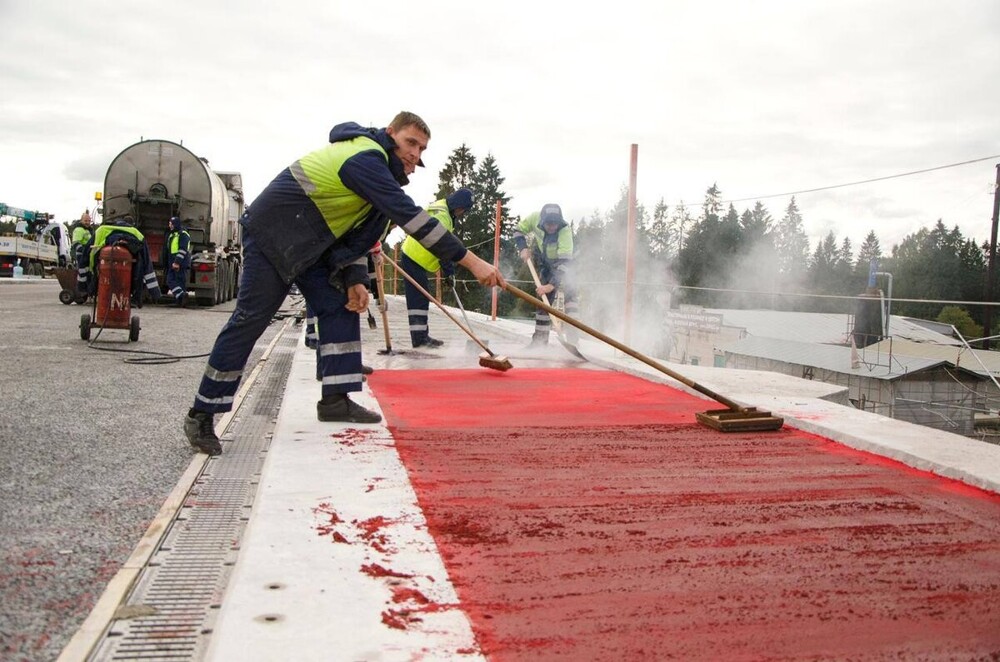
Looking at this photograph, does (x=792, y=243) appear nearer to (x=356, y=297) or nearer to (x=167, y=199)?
(x=167, y=199)

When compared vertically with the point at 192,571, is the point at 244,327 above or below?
above

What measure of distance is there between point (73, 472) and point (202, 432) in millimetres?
477

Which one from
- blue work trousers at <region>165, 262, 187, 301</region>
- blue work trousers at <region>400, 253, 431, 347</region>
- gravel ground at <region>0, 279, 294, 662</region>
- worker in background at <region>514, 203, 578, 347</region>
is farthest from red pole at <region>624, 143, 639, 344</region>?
blue work trousers at <region>165, 262, 187, 301</region>

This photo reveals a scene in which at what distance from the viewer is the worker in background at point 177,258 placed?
44.1 ft

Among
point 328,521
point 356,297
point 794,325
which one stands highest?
point 356,297

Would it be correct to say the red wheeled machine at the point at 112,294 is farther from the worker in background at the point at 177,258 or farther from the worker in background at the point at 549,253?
the worker in background at the point at 177,258

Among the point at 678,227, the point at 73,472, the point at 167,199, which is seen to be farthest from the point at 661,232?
the point at 73,472

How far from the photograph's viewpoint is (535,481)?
275cm

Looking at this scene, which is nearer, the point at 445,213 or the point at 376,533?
the point at 376,533

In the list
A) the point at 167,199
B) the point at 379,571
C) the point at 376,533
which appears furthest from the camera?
the point at 167,199

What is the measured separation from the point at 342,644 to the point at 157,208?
14.3 meters

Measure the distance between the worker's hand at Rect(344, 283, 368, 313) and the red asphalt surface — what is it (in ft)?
1.85

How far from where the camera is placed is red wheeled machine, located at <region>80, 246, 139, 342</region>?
287 inches

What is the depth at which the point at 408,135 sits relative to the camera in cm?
356
